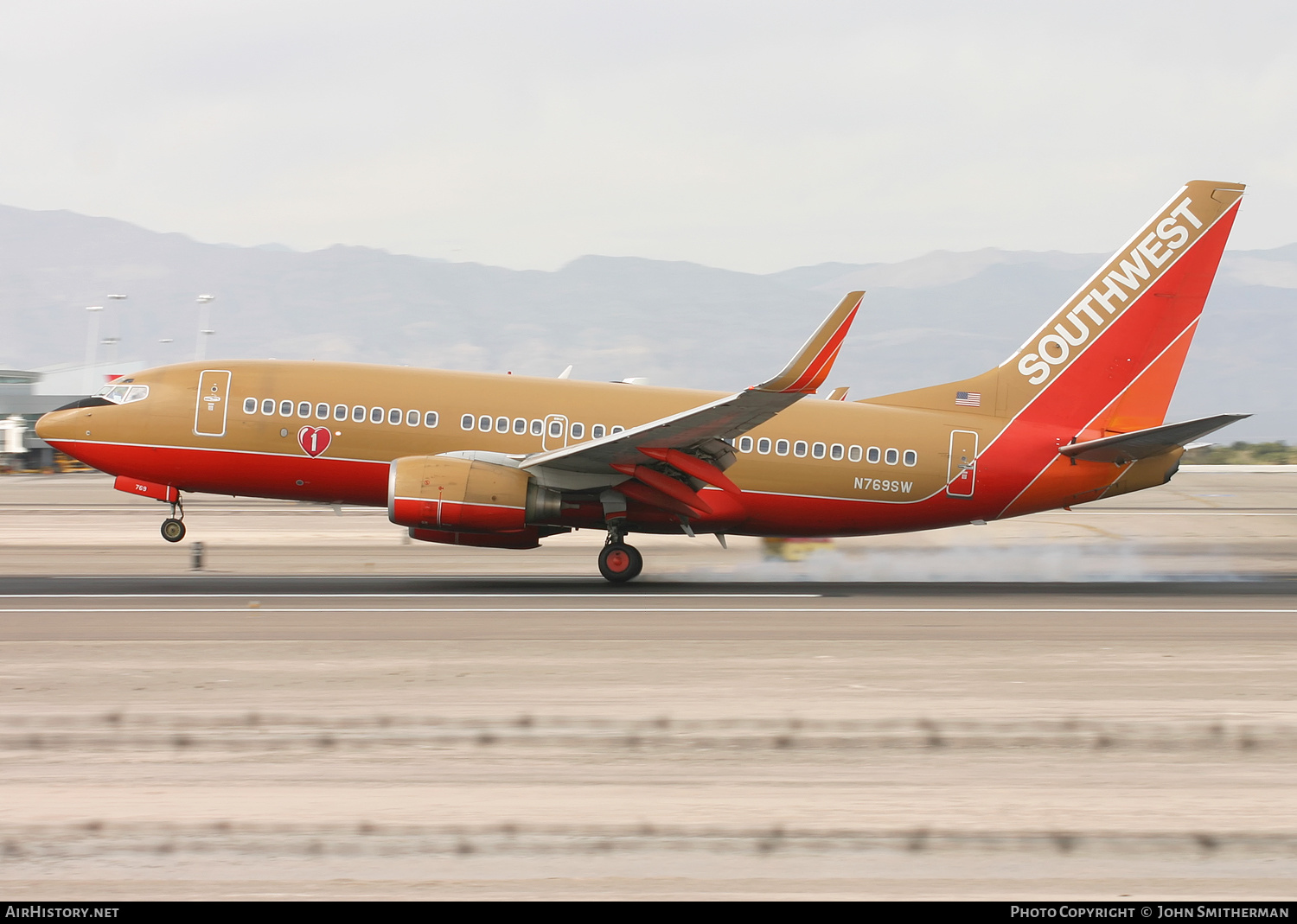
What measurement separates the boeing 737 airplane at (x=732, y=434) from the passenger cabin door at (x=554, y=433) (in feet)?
0.12

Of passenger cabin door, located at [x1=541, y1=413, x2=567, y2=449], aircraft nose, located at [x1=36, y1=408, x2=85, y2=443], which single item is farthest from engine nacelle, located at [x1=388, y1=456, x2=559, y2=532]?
aircraft nose, located at [x1=36, y1=408, x2=85, y2=443]

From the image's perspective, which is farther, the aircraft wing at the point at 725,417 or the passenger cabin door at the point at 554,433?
the passenger cabin door at the point at 554,433

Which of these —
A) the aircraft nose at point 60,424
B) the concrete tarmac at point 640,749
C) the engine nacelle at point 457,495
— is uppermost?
the aircraft nose at point 60,424

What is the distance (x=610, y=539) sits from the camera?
2178 cm

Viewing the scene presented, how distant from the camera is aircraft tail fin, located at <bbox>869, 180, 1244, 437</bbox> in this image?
22562 millimetres

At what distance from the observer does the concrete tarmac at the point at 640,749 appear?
7.26 meters

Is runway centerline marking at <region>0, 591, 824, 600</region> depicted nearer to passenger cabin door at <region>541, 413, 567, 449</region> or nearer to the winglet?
passenger cabin door at <region>541, 413, 567, 449</region>

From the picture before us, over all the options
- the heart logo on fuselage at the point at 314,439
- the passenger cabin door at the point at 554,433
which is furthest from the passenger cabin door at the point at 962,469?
the heart logo on fuselage at the point at 314,439

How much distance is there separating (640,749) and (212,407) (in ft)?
48.9

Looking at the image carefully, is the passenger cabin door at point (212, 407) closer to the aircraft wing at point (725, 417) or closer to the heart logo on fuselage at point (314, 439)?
the heart logo on fuselage at point (314, 439)

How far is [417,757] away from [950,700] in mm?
5345

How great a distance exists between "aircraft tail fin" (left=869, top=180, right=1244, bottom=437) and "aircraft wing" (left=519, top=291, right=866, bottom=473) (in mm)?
4604

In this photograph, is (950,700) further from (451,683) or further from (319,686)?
(319,686)

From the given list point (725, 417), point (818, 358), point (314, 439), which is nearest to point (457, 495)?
point (314, 439)
